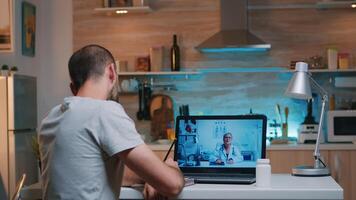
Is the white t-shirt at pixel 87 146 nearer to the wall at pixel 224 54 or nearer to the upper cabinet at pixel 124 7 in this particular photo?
the upper cabinet at pixel 124 7

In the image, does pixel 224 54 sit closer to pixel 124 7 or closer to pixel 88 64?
pixel 124 7

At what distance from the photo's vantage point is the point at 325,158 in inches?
199

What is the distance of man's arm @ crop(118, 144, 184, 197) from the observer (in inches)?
75.9

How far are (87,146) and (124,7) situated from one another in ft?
12.5

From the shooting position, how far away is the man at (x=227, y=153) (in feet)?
9.07

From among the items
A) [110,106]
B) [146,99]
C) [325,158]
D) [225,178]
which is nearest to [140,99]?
[146,99]

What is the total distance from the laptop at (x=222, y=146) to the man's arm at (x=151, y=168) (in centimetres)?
69

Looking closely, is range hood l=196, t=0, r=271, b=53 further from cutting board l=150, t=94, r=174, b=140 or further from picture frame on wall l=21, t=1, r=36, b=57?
picture frame on wall l=21, t=1, r=36, b=57

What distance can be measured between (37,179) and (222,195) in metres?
3.46

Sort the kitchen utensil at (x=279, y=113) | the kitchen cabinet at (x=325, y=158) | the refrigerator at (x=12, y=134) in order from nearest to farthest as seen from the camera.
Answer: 1. the refrigerator at (x=12, y=134)
2. the kitchen cabinet at (x=325, y=158)
3. the kitchen utensil at (x=279, y=113)

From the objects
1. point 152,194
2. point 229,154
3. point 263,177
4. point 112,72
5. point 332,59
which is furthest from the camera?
point 332,59

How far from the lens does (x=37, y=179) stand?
5445 mm

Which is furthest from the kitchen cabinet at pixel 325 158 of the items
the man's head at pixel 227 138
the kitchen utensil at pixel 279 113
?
the man's head at pixel 227 138

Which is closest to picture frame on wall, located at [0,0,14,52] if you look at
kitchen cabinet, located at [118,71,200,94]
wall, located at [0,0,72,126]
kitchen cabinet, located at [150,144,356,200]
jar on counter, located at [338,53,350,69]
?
wall, located at [0,0,72,126]
